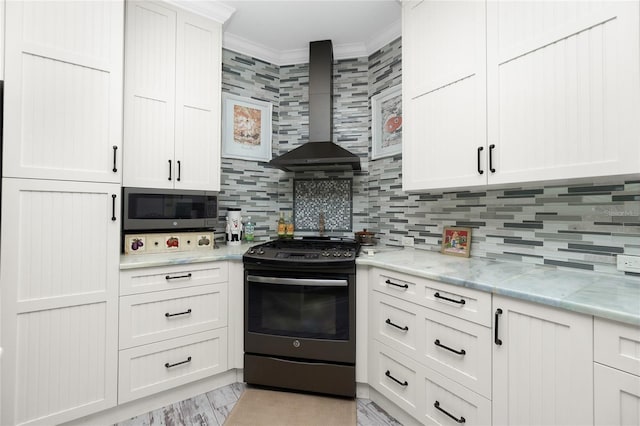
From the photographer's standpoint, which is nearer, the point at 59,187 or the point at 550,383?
the point at 550,383

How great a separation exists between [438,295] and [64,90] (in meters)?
2.18

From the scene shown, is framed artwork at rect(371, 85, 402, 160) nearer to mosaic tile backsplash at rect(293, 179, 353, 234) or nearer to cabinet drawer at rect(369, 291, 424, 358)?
mosaic tile backsplash at rect(293, 179, 353, 234)

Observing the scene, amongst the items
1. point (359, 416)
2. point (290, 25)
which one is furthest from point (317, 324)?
point (290, 25)

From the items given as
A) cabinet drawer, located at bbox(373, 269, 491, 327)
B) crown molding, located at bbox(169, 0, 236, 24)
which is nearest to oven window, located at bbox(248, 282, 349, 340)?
cabinet drawer, located at bbox(373, 269, 491, 327)

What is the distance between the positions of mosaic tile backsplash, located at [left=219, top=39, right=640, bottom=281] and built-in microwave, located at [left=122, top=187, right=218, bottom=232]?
0.37 metres

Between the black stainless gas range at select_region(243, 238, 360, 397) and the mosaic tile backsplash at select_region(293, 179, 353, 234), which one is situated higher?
the mosaic tile backsplash at select_region(293, 179, 353, 234)

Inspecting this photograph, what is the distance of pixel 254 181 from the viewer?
2672mm

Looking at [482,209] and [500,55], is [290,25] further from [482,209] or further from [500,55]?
[482,209]

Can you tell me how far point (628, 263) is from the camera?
1.25 meters

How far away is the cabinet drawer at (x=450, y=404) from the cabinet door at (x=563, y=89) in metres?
1.01

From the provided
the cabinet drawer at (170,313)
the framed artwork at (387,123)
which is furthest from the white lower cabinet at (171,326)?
the framed artwork at (387,123)

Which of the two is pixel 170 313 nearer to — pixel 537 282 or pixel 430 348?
pixel 430 348

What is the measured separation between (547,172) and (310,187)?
5.94ft

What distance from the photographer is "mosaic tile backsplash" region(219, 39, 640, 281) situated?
4.40 feet
